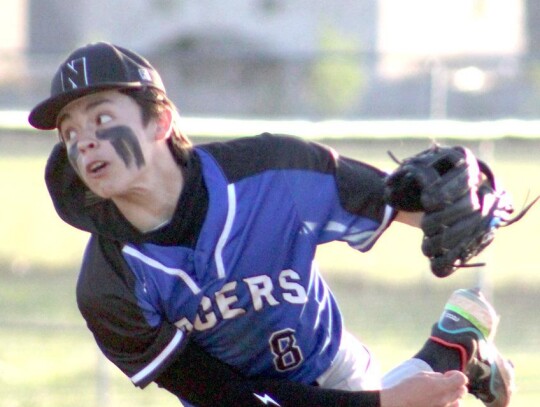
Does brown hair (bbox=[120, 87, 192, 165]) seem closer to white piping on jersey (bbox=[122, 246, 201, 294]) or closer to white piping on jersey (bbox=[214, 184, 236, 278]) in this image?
white piping on jersey (bbox=[214, 184, 236, 278])

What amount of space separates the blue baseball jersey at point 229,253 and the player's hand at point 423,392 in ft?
1.39

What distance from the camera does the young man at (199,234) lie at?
12.0 ft

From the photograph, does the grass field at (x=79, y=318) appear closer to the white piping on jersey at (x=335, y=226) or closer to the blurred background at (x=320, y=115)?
the blurred background at (x=320, y=115)

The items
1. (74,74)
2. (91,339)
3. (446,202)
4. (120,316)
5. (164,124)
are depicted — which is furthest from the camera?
(91,339)

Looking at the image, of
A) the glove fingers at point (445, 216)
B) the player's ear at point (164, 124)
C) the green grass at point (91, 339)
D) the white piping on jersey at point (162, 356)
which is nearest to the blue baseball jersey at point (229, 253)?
the white piping on jersey at point (162, 356)

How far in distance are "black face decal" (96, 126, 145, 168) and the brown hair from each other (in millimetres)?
93

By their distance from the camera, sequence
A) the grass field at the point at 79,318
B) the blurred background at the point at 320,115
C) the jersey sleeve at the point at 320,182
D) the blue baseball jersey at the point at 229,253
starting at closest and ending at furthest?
the blue baseball jersey at the point at 229,253 < the jersey sleeve at the point at 320,182 < the grass field at the point at 79,318 < the blurred background at the point at 320,115

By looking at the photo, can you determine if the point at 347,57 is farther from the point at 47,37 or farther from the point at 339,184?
the point at 339,184

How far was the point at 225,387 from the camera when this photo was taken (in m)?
3.76

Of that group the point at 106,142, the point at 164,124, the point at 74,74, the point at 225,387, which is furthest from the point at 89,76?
the point at 225,387

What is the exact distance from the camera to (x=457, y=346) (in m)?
4.37

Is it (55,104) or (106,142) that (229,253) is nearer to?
(106,142)

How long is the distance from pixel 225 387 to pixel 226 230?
47cm

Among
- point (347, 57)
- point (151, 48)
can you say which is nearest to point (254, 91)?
point (347, 57)
